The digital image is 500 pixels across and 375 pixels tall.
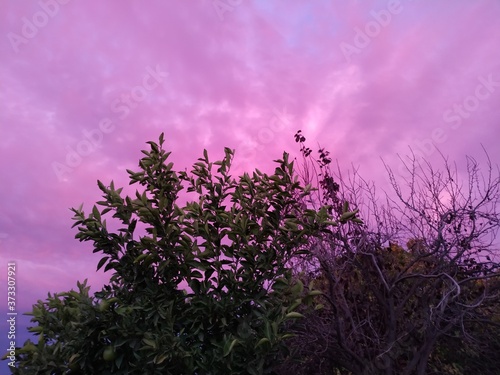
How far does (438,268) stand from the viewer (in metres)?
9.81

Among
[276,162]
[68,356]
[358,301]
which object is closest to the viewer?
[68,356]

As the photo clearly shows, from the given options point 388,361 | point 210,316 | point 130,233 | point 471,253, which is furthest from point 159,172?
point 471,253

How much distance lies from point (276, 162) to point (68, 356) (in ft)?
10.8

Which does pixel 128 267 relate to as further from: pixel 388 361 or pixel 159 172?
pixel 388 361

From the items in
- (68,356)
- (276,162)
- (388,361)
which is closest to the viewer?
(68,356)

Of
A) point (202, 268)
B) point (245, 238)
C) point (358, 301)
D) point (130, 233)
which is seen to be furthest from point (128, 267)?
point (358, 301)

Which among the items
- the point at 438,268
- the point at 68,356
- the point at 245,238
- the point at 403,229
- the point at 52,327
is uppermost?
the point at 403,229

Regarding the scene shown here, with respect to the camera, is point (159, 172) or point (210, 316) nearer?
point (210, 316)

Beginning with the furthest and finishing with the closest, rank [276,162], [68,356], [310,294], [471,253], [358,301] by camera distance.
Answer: [358,301]
[471,253]
[276,162]
[310,294]
[68,356]

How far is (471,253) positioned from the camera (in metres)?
10.5

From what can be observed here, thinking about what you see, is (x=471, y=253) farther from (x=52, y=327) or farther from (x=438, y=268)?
(x=52, y=327)

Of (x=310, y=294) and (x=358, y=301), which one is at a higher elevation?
(x=358, y=301)

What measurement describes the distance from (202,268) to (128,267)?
945mm

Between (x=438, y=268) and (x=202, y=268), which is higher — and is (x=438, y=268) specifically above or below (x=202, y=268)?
above
